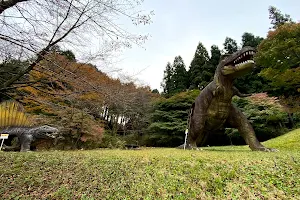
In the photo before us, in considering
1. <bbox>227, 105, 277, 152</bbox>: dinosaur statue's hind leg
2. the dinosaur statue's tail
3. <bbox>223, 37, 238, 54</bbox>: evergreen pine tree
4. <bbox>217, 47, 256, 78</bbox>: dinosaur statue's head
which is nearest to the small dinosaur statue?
the dinosaur statue's tail

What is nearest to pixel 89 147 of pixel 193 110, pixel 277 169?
pixel 193 110

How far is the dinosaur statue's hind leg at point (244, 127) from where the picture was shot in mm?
5242

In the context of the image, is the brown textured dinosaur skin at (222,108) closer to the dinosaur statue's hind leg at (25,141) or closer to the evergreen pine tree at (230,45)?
the dinosaur statue's hind leg at (25,141)

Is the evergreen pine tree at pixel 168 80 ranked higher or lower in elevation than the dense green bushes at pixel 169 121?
higher

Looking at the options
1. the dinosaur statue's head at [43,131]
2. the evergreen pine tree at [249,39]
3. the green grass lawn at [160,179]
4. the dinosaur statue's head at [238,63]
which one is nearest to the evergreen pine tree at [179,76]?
the evergreen pine tree at [249,39]

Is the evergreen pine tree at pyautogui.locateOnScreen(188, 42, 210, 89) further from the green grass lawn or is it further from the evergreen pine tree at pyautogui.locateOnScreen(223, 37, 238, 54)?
the green grass lawn

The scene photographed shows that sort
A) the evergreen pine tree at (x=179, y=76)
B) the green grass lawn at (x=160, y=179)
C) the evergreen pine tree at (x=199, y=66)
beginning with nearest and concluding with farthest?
1. the green grass lawn at (x=160, y=179)
2. the evergreen pine tree at (x=199, y=66)
3. the evergreen pine tree at (x=179, y=76)

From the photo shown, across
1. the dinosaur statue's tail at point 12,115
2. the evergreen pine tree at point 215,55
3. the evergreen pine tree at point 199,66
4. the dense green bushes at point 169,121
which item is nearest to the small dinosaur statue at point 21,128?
the dinosaur statue's tail at point 12,115

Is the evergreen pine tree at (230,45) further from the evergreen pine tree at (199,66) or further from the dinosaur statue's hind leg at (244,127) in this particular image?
the dinosaur statue's hind leg at (244,127)

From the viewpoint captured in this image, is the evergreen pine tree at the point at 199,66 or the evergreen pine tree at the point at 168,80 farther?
the evergreen pine tree at the point at 168,80

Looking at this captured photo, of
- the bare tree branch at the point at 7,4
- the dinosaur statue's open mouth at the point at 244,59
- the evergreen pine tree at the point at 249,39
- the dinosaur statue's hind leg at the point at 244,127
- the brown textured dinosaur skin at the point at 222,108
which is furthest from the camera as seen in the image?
the evergreen pine tree at the point at 249,39

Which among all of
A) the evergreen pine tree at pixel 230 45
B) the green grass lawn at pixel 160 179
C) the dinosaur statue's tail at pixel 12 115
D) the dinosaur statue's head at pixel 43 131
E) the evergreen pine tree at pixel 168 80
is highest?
the evergreen pine tree at pixel 230 45

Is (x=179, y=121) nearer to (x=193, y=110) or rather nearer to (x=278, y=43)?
(x=278, y=43)

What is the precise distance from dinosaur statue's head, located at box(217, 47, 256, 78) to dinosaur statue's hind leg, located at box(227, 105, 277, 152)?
110 centimetres
